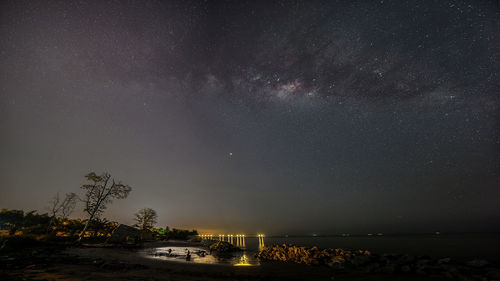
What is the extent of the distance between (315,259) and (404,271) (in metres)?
7.84

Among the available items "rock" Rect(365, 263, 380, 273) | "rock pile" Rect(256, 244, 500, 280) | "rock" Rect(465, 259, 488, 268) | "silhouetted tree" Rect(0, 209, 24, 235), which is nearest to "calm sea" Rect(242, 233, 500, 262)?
"rock pile" Rect(256, 244, 500, 280)

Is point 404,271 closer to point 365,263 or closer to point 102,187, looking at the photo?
point 365,263


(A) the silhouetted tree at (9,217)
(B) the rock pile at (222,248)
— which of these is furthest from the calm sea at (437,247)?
(A) the silhouetted tree at (9,217)

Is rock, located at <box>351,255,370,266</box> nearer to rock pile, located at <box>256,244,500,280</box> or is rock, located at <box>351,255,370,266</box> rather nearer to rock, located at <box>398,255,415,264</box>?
rock pile, located at <box>256,244,500,280</box>

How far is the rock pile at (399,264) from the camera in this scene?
1560cm

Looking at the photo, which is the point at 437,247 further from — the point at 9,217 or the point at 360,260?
the point at 9,217

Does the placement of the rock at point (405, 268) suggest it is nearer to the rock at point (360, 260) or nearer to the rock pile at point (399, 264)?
the rock pile at point (399, 264)

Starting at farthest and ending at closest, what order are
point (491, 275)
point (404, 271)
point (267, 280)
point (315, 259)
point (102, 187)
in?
point (102, 187) < point (315, 259) < point (404, 271) < point (491, 275) < point (267, 280)

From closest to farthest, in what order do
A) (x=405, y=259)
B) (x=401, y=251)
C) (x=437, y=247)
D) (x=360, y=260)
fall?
1. (x=405, y=259)
2. (x=360, y=260)
3. (x=401, y=251)
4. (x=437, y=247)

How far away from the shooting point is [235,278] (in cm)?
1340

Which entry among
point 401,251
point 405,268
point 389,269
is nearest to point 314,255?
point 389,269

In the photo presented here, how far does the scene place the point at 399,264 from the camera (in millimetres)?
18203

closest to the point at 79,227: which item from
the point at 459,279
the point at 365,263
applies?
the point at 365,263

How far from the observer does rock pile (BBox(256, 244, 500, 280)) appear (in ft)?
51.2
